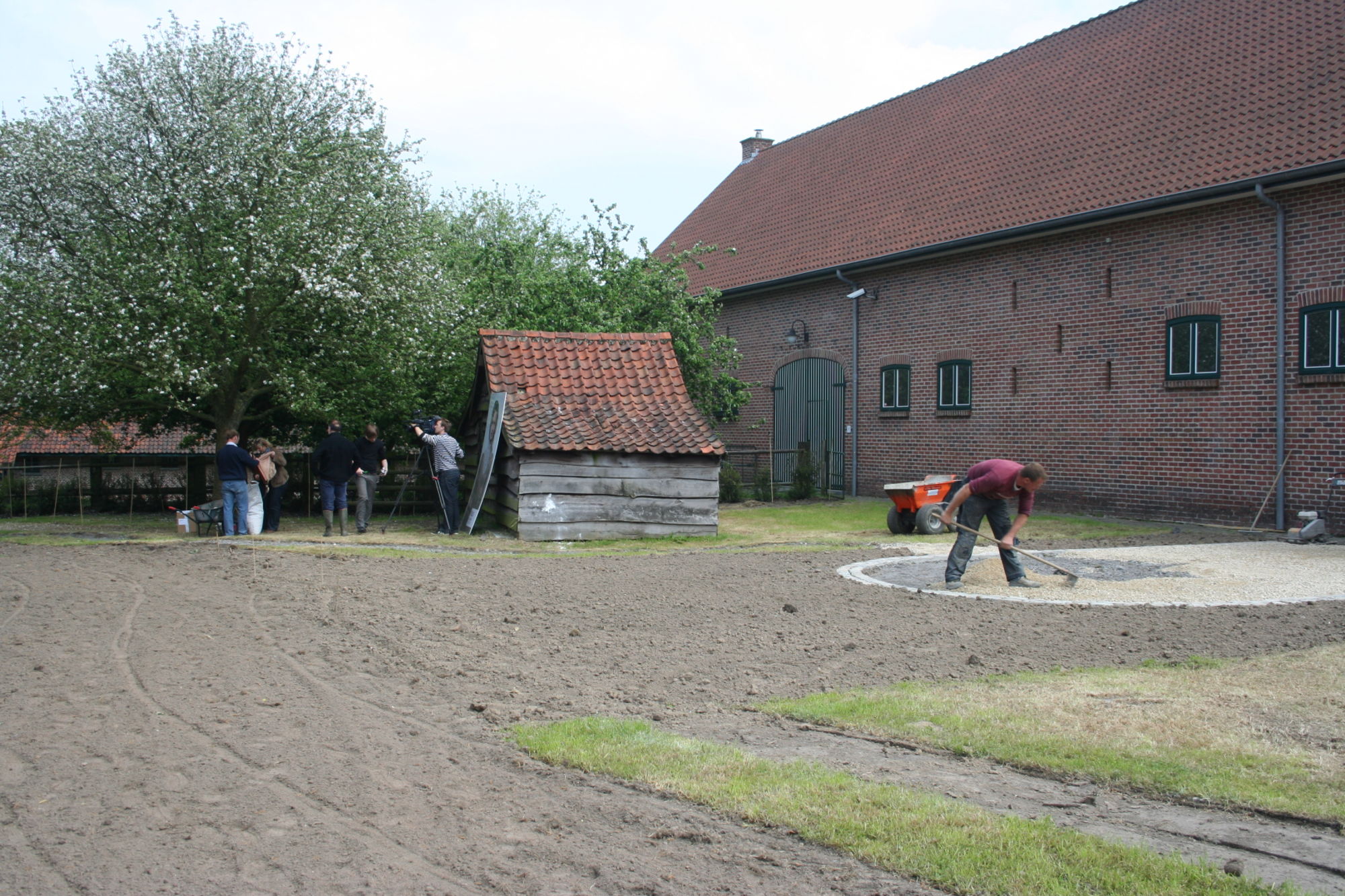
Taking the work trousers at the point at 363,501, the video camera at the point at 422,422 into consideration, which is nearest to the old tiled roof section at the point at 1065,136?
the video camera at the point at 422,422

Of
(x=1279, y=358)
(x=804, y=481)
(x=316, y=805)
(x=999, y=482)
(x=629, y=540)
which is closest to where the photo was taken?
(x=316, y=805)

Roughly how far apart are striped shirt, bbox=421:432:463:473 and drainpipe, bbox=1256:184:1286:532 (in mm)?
11864

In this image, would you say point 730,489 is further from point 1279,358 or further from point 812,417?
point 1279,358

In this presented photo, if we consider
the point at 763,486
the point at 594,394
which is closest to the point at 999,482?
→ the point at 594,394

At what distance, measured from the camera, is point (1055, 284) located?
19.6 m

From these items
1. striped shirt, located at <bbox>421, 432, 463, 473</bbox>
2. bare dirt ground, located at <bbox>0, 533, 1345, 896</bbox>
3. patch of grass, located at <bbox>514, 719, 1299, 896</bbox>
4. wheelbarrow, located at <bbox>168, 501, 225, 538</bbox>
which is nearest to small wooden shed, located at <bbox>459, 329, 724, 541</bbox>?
striped shirt, located at <bbox>421, 432, 463, 473</bbox>

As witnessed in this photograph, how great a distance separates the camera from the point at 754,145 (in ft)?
113

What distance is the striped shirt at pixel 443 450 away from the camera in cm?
1609

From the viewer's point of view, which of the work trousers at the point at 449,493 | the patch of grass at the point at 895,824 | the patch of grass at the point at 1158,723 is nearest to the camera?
the patch of grass at the point at 895,824

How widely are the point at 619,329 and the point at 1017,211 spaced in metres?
7.98

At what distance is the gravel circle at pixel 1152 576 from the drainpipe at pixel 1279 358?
189cm

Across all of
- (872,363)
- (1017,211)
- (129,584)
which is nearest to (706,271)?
(872,363)

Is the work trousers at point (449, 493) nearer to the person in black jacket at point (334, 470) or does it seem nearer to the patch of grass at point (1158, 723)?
the person in black jacket at point (334, 470)

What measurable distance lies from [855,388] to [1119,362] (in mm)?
6766
